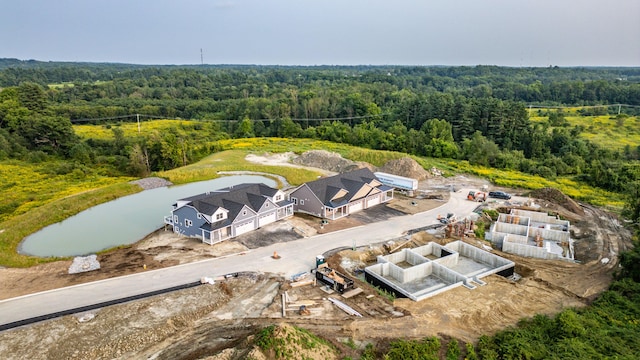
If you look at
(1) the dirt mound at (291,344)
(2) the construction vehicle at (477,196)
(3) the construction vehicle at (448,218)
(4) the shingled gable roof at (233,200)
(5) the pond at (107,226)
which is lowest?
(5) the pond at (107,226)

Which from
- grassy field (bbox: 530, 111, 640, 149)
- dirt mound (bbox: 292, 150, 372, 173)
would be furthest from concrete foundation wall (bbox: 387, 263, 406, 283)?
grassy field (bbox: 530, 111, 640, 149)

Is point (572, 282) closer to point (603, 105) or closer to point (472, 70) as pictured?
point (603, 105)

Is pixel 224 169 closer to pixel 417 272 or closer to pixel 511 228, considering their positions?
pixel 417 272

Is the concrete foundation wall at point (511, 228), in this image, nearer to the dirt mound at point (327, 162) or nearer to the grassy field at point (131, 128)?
the dirt mound at point (327, 162)

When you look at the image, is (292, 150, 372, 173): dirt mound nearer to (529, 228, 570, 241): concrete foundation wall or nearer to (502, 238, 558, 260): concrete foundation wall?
(529, 228, 570, 241): concrete foundation wall

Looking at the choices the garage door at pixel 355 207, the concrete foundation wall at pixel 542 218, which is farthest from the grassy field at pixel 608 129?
the garage door at pixel 355 207

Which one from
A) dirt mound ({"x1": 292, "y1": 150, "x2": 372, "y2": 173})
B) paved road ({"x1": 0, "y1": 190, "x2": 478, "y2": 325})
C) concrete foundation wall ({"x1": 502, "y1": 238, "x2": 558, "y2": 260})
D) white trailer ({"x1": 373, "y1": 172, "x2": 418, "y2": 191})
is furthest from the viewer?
dirt mound ({"x1": 292, "y1": 150, "x2": 372, "y2": 173})
